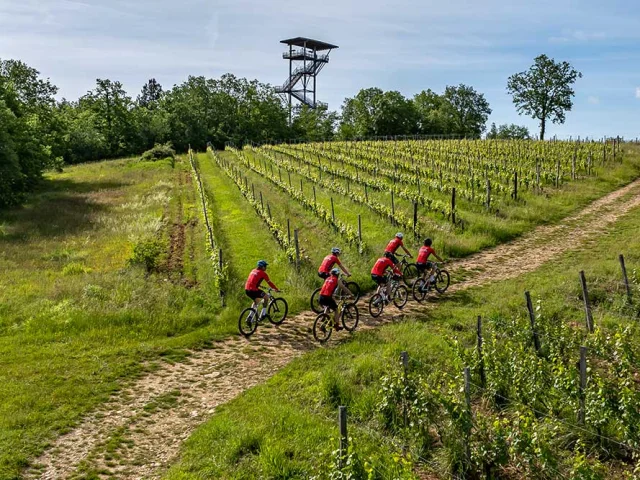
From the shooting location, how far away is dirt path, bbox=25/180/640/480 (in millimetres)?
8023

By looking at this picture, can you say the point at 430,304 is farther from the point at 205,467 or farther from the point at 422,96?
the point at 422,96

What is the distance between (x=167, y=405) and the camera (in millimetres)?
9914

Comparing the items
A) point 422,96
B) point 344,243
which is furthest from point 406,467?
point 422,96

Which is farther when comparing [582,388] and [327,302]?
[327,302]

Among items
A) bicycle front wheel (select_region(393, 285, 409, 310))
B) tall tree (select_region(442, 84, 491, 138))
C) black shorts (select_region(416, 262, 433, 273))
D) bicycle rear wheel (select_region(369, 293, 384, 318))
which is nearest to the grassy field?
bicycle rear wheel (select_region(369, 293, 384, 318))

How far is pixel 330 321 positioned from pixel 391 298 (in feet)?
9.68

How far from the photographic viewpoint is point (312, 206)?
86.5ft

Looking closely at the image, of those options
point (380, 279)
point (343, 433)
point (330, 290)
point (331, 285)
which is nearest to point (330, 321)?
point (330, 290)

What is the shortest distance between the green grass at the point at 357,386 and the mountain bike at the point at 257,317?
2.24 meters

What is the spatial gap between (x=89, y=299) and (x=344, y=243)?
10.3 metres

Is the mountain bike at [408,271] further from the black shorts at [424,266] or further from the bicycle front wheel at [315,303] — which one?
the bicycle front wheel at [315,303]

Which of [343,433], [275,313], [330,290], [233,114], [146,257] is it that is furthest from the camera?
[233,114]

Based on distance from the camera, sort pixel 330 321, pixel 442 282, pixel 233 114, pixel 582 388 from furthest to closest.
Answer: pixel 233 114
pixel 442 282
pixel 330 321
pixel 582 388

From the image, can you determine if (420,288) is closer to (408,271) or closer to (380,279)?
(380,279)
